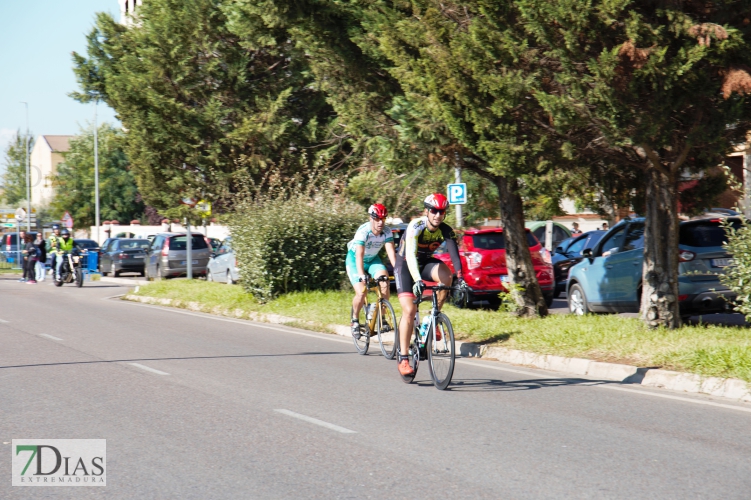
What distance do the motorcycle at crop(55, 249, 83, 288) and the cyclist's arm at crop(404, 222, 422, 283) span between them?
933 inches

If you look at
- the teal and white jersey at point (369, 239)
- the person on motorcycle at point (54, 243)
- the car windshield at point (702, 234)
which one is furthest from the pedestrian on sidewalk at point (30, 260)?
the car windshield at point (702, 234)


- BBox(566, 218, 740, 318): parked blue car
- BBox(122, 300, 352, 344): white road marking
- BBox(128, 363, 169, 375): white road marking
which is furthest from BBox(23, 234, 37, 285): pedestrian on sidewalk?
BBox(128, 363, 169, 375): white road marking

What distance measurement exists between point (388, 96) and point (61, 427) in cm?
908

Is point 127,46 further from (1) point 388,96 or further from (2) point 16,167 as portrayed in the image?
(2) point 16,167

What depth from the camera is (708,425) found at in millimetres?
7426

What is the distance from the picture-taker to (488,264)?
58.5 feet

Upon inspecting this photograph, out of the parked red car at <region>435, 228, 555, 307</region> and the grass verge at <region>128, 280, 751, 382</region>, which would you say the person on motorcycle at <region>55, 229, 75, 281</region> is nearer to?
the grass verge at <region>128, 280, 751, 382</region>

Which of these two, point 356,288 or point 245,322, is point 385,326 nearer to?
point 356,288

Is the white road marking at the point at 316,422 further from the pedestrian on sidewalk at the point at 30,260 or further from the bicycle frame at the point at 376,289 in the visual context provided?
the pedestrian on sidewalk at the point at 30,260

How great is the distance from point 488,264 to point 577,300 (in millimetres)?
2520

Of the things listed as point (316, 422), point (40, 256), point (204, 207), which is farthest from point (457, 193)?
point (40, 256)

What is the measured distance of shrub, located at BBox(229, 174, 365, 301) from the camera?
63.9ft

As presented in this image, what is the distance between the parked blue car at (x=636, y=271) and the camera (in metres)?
12.6

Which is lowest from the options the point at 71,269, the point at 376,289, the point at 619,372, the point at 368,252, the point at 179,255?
the point at 619,372
